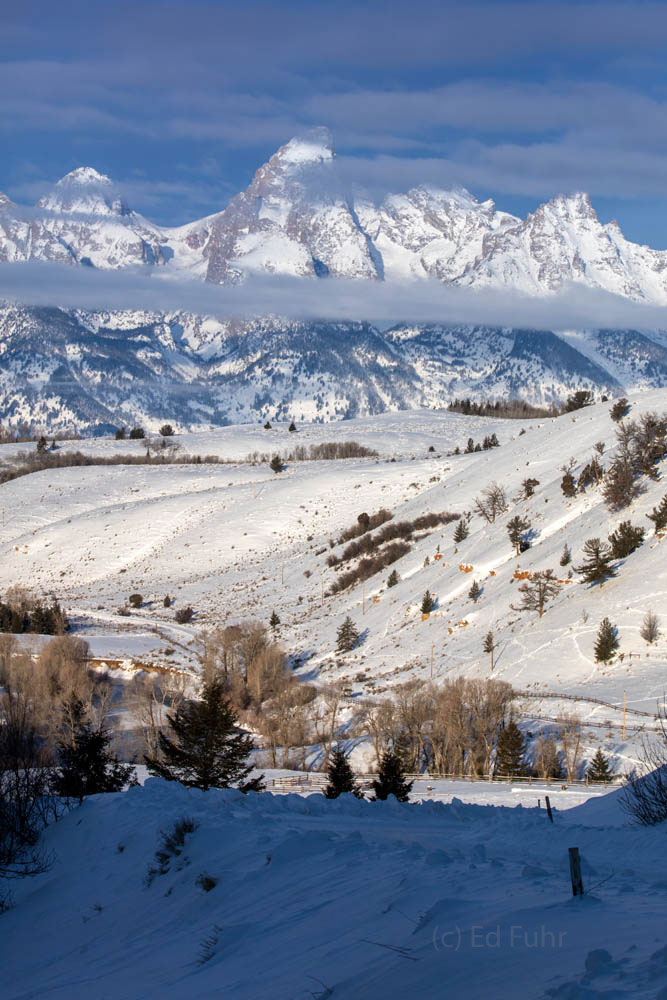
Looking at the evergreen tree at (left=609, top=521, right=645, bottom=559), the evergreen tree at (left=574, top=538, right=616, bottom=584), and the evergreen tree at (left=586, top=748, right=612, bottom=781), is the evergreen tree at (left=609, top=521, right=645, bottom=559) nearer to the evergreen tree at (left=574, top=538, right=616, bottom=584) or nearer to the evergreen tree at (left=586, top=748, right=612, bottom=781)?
the evergreen tree at (left=574, top=538, right=616, bottom=584)

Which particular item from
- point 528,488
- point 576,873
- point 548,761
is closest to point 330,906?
point 576,873

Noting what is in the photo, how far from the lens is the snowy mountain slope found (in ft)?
176

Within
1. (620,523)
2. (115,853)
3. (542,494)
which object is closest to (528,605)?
(620,523)

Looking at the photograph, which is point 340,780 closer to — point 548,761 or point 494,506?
point 548,761

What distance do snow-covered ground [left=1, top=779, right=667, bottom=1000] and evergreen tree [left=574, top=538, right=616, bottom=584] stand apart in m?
38.3

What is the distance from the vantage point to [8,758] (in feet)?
84.9

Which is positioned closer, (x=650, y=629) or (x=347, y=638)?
(x=650, y=629)

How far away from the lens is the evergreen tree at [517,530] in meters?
69.4

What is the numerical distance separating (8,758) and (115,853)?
35.4ft

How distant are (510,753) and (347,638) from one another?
27.7 m

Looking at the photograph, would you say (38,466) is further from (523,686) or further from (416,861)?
(416,861)

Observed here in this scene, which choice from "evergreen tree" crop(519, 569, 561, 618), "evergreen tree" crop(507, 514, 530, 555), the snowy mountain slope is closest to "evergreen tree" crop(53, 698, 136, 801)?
the snowy mountain slope

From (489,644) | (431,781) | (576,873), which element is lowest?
(431,781)

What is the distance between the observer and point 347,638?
65875 millimetres
